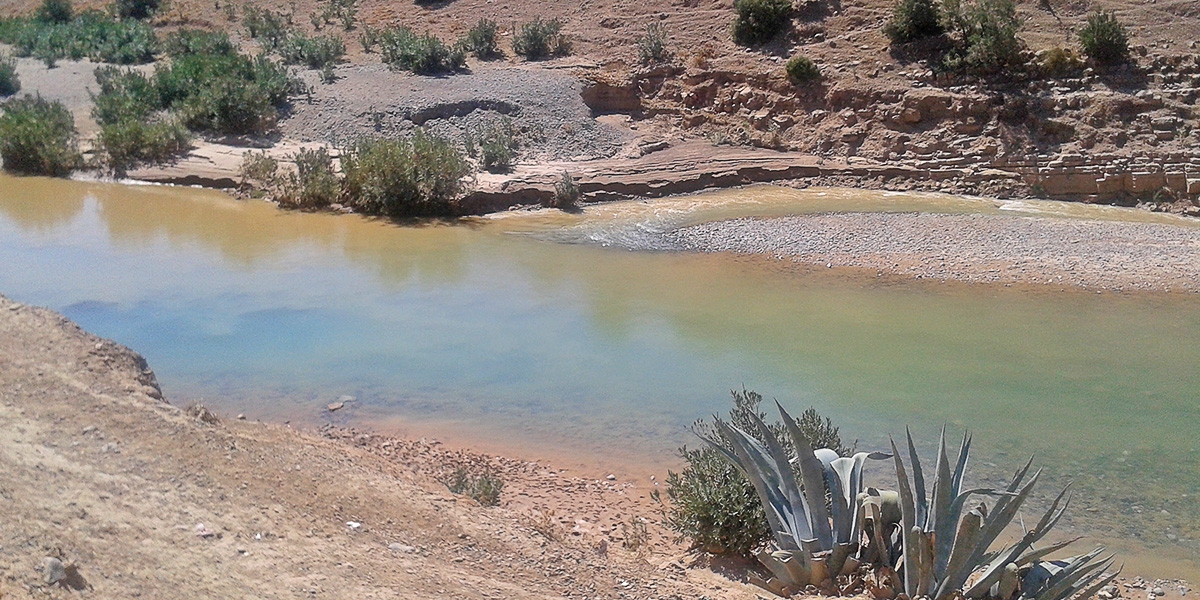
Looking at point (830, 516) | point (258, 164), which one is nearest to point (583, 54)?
point (258, 164)

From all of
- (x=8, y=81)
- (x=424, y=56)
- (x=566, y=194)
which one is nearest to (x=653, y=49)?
(x=424, y=56)

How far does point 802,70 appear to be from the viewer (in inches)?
838

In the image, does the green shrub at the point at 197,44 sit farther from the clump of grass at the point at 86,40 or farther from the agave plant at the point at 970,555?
the agave plant at the point at 970,555

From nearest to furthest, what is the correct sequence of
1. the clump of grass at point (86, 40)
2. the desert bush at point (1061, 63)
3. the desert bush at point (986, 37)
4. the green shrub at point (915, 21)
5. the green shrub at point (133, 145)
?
the desert bush at point (1061, 63), the desert bush at point (986, 37), the green shrub at point (133, 145), the green shrub at point (915, 21), the clump of grass at point (86, 40)

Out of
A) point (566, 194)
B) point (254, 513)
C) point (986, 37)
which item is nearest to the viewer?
point (254, 513)

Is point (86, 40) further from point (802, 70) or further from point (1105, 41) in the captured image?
point (1105, 41)

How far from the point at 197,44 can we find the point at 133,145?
749 centimetres

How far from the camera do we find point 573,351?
10945 millimetres

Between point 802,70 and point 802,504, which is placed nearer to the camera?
point 802,504

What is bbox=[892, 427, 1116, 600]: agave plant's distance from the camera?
16.4 ft

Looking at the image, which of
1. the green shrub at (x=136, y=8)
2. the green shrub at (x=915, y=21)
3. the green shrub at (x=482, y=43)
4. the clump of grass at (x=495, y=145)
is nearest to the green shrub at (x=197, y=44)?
the green shrub at (x=482, y=43)

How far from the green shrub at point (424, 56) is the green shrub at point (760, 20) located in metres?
6.06

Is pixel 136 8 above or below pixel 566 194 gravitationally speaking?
above

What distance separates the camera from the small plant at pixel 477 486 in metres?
6.86
